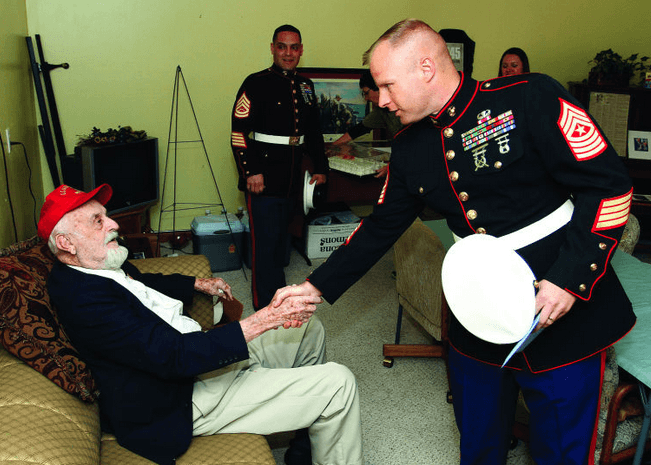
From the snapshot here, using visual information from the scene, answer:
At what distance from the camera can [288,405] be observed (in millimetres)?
1709

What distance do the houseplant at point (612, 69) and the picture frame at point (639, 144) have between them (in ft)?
1.46

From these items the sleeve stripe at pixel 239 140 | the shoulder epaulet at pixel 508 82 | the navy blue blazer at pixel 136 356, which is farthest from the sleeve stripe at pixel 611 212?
the sleeve stripe at pixel 239 140

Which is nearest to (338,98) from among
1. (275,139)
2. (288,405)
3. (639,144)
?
(275,139)

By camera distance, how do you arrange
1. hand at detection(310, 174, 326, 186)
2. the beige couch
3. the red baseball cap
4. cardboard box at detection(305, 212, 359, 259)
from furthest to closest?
cardboard box at detection(305, 212, 359, 259)
hand at detection(310, 174, 326, 186)
the red baseball cap
the beige couch

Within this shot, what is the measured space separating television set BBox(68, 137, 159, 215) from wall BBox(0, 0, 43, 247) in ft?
1.12

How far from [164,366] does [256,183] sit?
6.42ft

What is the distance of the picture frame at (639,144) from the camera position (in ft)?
15.5

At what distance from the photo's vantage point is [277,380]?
68.8 inches

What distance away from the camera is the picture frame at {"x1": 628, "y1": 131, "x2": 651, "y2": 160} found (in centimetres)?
471

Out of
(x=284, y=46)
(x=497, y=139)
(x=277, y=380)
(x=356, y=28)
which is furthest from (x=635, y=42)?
(x=277, y=380)

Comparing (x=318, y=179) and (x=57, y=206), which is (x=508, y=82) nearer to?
(x=57, y=206)

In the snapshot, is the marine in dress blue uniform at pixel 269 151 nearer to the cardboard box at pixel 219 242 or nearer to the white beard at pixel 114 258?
the cardboard box at pixel 219 242

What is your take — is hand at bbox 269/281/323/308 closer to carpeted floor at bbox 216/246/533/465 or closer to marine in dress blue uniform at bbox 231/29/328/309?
carpeted floor at bbox 216/246/533/465

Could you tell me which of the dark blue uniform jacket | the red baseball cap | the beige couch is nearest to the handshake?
the beige couch
